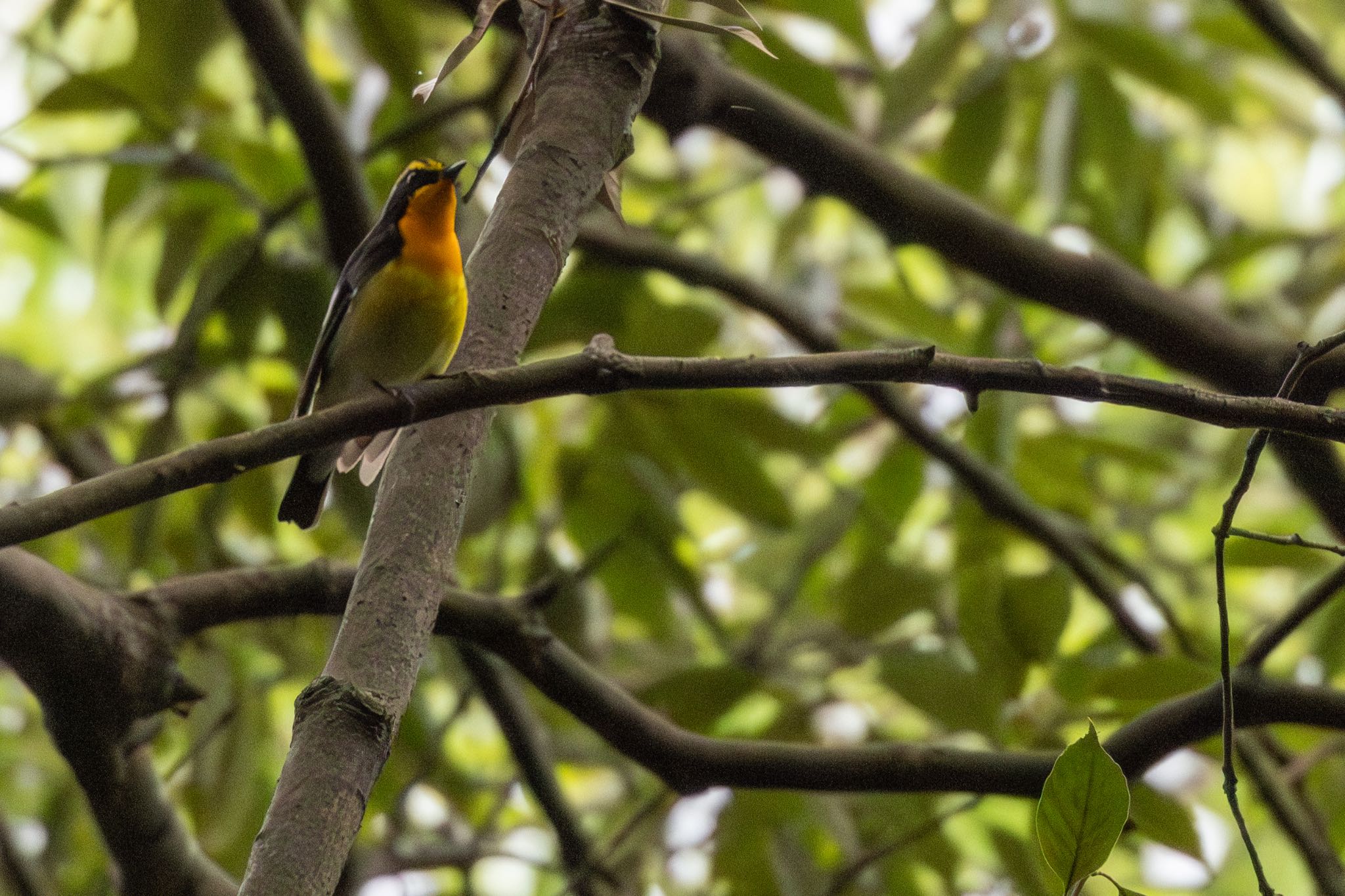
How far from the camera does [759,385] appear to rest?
1280 millimetres

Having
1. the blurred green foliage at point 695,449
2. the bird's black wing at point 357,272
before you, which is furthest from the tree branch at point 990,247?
the bird's black wing at point 357,272

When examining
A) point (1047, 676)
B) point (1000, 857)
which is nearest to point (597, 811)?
point (1000, 857)

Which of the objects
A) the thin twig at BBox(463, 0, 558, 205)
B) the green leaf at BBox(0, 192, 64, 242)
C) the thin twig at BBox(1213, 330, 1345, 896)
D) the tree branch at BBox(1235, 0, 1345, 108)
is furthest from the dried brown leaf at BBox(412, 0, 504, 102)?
the green leaf at BBox(0, 192, 64, 242)

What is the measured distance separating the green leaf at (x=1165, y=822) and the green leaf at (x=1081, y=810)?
3.73 ft

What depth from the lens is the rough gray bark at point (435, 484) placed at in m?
1.06

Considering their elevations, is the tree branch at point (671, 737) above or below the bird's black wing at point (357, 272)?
below

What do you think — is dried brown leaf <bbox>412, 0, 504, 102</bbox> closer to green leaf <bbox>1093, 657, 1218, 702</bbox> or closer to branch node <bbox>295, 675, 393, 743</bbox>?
branch node <bbox>295, 675, 393, 743</bbox>

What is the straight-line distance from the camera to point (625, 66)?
1683 mm

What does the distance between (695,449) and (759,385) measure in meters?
1.75

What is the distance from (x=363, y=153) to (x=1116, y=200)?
2.01 meters

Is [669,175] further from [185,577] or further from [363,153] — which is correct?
[185,577]

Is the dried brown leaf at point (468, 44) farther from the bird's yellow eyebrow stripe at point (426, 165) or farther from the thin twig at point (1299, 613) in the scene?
the thin twig at point (1299, 613)

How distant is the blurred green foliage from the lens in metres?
2.86

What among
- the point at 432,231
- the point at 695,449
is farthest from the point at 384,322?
the point at 695,449
